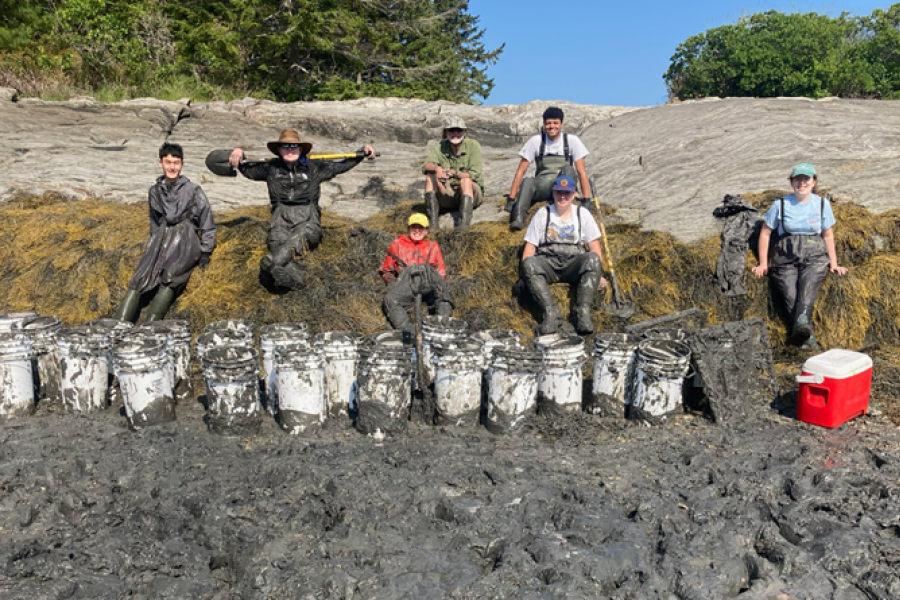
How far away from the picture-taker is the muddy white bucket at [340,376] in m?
5.52

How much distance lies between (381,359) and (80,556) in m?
2.27

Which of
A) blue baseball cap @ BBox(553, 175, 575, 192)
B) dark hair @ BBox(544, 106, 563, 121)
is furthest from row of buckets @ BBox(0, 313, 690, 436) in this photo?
dark hair @ BBox(544, 106, 563, 121)

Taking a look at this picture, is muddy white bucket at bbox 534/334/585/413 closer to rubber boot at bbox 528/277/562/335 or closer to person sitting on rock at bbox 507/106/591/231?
rubber boot at bbox 528/277/562/335

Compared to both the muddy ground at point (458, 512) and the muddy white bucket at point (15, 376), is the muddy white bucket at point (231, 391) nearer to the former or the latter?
the muddy ground at point (458, 512)

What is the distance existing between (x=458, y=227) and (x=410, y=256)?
1944 mm

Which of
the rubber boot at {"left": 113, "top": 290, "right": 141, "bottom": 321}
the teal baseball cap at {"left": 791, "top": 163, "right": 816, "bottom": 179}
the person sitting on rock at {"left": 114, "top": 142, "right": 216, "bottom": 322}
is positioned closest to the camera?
the teal baseball cap at {"left": 791, "top": 163, "right": 816, "bottom": 179}

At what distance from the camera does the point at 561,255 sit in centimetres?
700

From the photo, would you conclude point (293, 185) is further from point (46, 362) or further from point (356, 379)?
point (356, 379)

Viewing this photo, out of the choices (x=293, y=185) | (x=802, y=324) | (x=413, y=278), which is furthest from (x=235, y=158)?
(x=802, y=324)

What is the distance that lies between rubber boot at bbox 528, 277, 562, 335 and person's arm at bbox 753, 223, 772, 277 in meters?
2.14

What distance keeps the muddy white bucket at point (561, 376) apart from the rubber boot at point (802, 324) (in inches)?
101

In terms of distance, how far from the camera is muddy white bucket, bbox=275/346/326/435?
17.1 feet

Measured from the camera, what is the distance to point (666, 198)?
9359 millimetres

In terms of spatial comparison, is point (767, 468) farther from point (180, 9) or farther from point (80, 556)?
point (180, 9)
